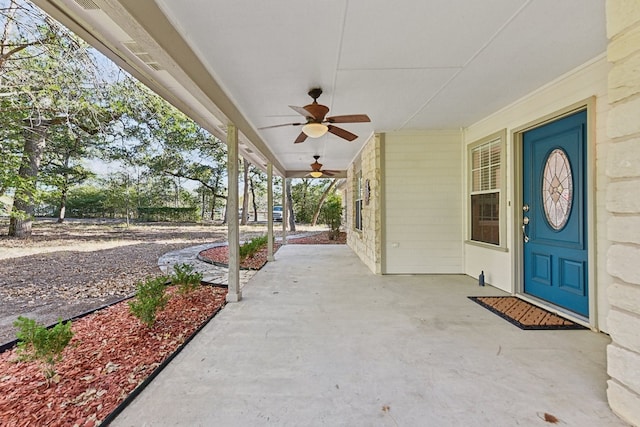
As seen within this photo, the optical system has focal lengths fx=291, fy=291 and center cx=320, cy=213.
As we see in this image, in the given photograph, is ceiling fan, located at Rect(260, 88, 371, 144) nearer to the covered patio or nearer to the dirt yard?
the covered patio

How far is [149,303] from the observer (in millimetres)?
2832

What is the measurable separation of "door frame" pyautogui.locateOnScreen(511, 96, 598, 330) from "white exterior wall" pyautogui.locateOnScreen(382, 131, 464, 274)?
130 centimetres

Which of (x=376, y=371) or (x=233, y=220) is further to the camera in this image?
(x=233, y=220)

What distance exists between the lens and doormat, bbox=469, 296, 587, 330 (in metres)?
2.97

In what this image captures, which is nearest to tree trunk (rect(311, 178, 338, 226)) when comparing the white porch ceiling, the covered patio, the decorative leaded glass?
the covered patio

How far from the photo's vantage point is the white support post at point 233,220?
3.81m

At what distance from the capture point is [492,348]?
2498 mm

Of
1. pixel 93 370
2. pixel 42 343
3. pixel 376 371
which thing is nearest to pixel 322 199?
pixel 376 371

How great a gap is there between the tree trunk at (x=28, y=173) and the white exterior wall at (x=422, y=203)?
5351 millimetres

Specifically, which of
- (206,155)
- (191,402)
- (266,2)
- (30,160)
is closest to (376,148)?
(266,2)

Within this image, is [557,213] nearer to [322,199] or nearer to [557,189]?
[557,189]

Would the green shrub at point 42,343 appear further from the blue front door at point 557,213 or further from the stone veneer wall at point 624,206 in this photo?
the blue front door at point 557,213

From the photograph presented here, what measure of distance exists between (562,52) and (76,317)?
5.45 meters

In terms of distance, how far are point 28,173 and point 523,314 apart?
750 centimetres
